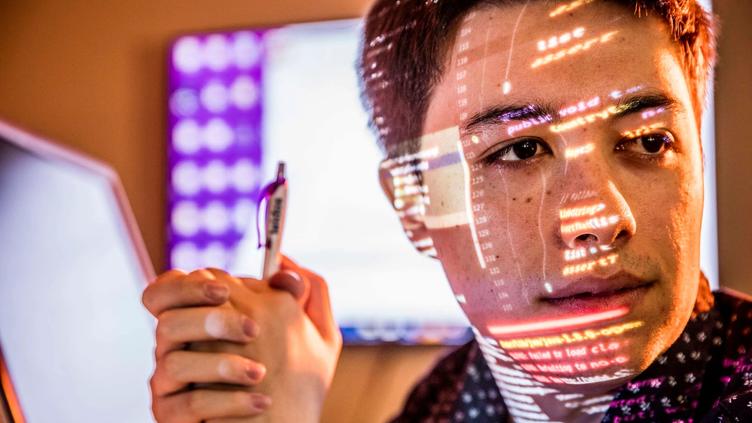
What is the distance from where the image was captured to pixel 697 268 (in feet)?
1.98

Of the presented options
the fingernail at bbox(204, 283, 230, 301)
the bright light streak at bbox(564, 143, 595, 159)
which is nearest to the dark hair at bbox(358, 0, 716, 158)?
the bright light streak at bbox(564, 143, 595, 159)

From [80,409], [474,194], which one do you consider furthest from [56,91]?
[474,194]

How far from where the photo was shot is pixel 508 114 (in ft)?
2.03

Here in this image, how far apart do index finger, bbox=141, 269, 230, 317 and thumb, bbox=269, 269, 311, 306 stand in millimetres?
53

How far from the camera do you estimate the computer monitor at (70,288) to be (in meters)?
0.85

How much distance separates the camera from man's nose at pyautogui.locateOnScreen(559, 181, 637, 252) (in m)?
0.58

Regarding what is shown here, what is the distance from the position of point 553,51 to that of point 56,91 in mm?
630

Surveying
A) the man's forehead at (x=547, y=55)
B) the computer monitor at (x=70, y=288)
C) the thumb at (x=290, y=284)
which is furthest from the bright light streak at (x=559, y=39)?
the computer monitor at (x=70, y=288)

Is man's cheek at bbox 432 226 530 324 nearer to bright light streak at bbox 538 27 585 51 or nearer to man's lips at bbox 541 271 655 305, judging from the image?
man's lips at bbox 541 271 655 305

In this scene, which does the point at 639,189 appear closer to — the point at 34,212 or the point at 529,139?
the point at 529,139

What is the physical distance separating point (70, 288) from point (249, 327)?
0.43m

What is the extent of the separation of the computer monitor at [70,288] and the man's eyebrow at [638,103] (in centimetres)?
58

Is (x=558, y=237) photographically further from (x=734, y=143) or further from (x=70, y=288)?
(x=70, y=288)

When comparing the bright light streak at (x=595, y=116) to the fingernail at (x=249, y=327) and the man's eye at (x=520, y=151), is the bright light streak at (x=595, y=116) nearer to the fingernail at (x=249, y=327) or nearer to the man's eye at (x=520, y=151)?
the man's eye at (x=520, y=151)
